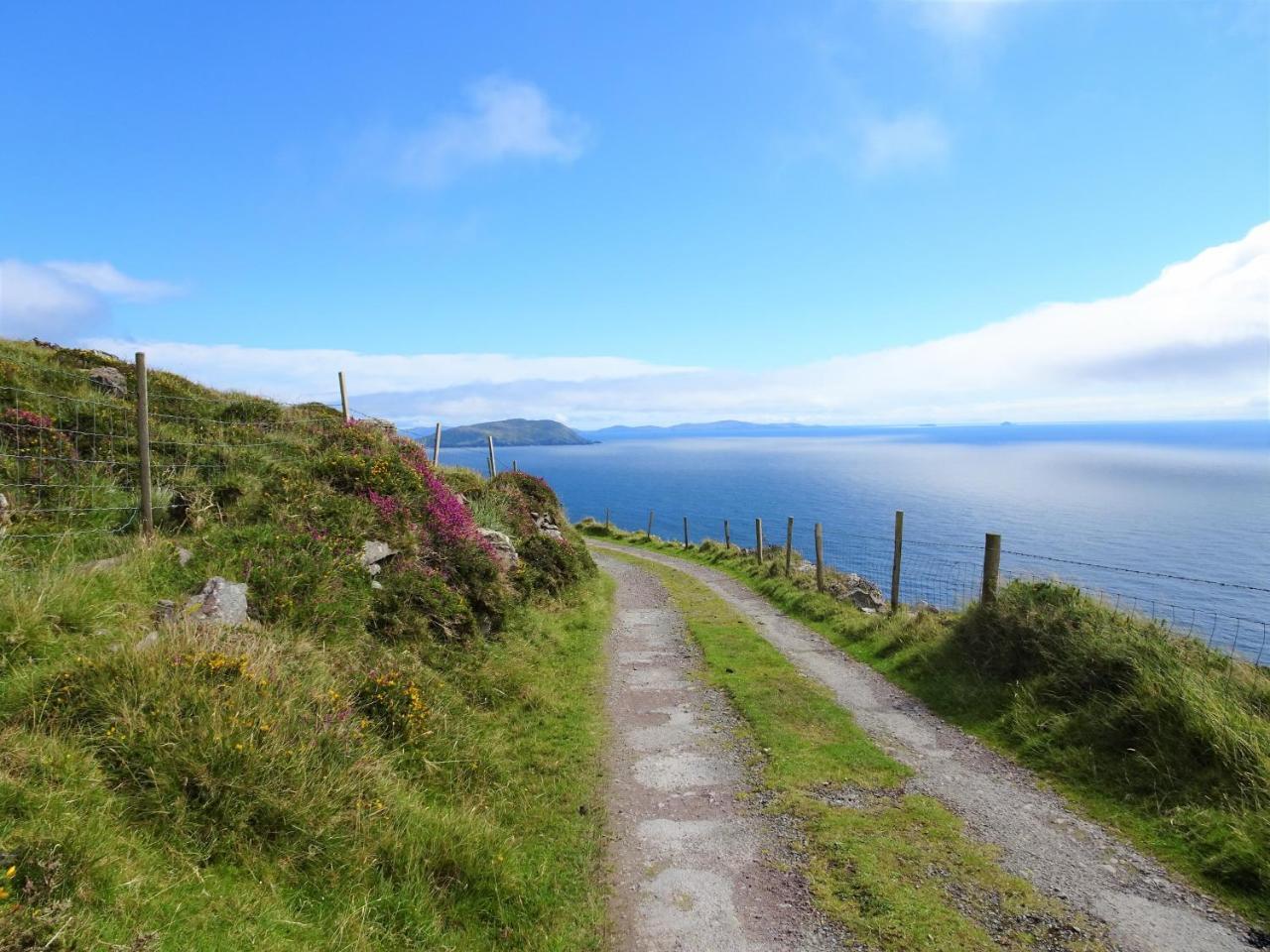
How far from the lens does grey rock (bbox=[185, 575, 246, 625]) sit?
7484 mm

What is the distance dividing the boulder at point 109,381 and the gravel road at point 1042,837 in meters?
15.0

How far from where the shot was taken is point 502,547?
16719 millimetres

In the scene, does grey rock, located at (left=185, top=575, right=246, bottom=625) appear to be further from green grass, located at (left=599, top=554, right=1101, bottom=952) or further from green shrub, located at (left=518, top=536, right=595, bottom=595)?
green shrub, located at (left=518, top=536, right=595, bottom=595)

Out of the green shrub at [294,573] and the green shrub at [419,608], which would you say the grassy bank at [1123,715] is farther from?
the green shrub at [294,573]

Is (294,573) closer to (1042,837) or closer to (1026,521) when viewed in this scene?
(1042,837)

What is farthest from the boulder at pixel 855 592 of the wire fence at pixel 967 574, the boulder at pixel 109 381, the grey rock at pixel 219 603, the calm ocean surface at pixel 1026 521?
the boulder at pixel 109 381

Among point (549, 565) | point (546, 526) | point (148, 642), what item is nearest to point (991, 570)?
point (549, 565)

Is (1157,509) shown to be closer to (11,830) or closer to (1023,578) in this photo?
(1023,578)

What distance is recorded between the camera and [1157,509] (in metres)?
90.6

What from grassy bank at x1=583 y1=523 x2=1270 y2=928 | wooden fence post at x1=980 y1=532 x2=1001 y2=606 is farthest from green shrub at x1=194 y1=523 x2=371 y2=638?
wooden fence post at x1=980 y1=532 x2=1001 y2=606

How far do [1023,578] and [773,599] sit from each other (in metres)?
10.1

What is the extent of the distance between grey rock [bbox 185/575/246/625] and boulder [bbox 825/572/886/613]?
16958mm

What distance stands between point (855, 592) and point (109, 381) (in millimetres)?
23047

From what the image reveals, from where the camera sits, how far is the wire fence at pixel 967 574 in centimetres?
1301
